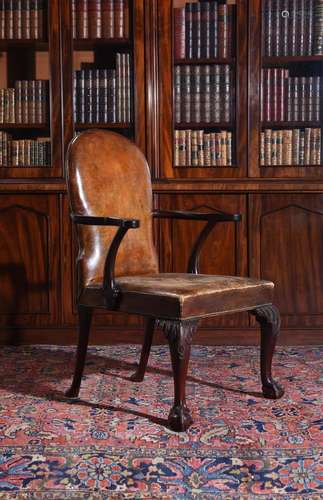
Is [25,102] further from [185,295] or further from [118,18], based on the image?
[185,295]

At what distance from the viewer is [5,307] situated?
130 inches

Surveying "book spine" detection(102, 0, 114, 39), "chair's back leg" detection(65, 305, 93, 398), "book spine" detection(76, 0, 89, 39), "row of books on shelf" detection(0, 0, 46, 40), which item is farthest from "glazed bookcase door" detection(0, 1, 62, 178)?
"chair's back leg" detection(65, 305, 93, 398)

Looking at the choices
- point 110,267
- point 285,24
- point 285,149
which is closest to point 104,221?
point 110,267

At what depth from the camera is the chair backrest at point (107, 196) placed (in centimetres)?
235

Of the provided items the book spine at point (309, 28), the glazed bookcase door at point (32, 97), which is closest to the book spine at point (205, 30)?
the book spine at point (309, 28)

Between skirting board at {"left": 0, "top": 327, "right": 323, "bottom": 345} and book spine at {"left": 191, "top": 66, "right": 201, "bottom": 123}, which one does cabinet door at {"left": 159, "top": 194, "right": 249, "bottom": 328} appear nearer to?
skirting board at {"left": 0, "top": 327, "right": 323, "bottom": 345}

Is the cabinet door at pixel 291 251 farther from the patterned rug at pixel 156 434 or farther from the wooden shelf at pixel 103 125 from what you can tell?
the wooden shelf at pixel 103 125

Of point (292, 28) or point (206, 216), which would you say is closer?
point (206, 216)

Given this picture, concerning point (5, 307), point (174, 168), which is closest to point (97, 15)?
point (174, 168)

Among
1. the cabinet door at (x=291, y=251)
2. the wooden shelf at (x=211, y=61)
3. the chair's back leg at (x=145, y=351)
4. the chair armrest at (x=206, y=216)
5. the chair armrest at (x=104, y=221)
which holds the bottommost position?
the chair's back leg at (x=145, y=351)

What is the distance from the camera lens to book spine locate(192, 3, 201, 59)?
3.24 m

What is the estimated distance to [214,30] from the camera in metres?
3.25

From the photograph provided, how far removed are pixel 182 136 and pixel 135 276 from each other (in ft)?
3.77

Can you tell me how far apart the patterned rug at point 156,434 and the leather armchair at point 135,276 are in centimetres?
12
